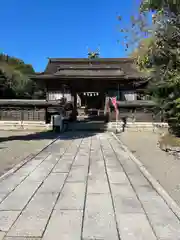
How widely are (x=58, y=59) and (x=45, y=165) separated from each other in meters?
25.3

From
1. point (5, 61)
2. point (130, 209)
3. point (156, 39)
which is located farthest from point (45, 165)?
point (5, 61)

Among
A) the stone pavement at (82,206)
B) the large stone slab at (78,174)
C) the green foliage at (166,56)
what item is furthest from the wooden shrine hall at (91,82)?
the stone pavement at (82,206)

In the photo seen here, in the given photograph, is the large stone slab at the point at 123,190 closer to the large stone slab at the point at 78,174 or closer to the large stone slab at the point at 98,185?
the large stone slab at the point at 98,185

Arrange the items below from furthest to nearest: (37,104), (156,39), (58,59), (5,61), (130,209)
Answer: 1. (5,61)
2. (58,59)
3. (37,104)
4. (156,39)
5. (130,209)

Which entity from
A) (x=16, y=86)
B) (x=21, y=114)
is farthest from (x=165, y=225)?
(x=16, y=86)

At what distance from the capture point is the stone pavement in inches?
138

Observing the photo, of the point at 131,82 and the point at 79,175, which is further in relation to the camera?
the point at 131,82

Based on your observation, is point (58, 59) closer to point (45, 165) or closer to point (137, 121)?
point (137, 121)

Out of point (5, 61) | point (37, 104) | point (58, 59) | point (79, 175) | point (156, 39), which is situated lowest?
point (79, 175)

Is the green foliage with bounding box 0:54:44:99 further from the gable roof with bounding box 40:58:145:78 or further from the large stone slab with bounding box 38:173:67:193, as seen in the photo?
the large stone slab with bounding box 38:173:67:193

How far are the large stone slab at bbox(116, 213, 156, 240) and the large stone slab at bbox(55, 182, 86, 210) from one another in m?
0.77

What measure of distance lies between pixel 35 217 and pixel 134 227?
1.35 m

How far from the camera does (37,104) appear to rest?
23.0 meters

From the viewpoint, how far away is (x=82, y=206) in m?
4.46
